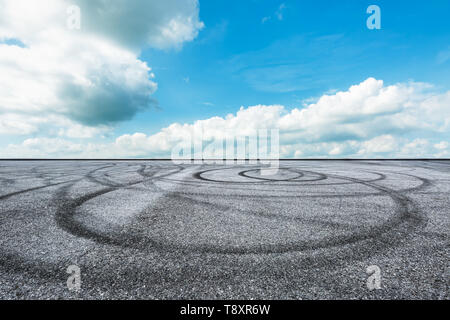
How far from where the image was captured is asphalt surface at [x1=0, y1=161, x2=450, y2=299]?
3090 mm

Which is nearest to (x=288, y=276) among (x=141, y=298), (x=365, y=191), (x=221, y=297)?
(x=221, y=297)

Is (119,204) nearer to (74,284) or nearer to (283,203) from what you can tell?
(74,284)

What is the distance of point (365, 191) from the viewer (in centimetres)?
999

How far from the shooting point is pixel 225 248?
4.35 metres

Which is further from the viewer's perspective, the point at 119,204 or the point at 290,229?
the point at 119,204

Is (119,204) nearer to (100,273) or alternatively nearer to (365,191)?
(100,273)

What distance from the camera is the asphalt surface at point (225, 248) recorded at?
3.09m

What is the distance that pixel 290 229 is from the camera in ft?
17.6

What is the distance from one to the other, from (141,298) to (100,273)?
1.09 metres
